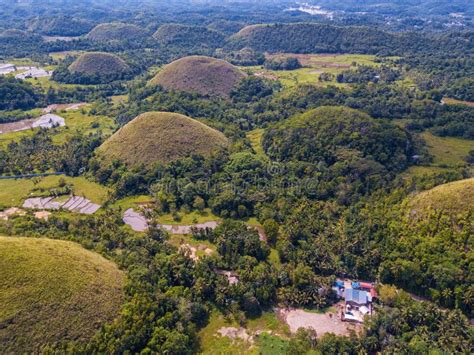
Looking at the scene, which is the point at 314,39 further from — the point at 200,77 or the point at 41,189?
the point at 41,189

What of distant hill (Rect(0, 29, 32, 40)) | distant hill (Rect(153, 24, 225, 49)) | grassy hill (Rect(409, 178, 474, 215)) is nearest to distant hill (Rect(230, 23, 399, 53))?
distant hill (Rect(153, 24, 225, 49))

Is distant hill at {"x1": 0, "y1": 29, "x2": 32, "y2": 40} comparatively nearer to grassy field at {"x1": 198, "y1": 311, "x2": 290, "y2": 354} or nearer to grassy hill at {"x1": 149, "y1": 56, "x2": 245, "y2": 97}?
grassy hill at {"x1": 149, "y1": 56, "x2": 245, "y2": 97}

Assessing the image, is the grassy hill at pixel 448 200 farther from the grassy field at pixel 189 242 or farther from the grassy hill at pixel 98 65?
the grassy hill at pixel 98 65

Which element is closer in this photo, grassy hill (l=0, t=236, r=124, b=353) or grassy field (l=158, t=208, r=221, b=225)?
grassy hill (l=0, t=236, r=124, b=353)

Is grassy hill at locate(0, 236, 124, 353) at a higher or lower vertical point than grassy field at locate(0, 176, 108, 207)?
higher

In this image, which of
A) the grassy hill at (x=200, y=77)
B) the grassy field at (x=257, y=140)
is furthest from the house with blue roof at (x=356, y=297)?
the grassy hill at (x=200, y=77)

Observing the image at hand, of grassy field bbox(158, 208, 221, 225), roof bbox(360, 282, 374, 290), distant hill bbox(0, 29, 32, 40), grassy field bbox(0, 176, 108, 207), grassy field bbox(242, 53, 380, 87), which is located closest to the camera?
roof bbox(360, 282, 374, 290)

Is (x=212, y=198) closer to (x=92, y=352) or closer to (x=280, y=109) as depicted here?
(x=92, y=352)
